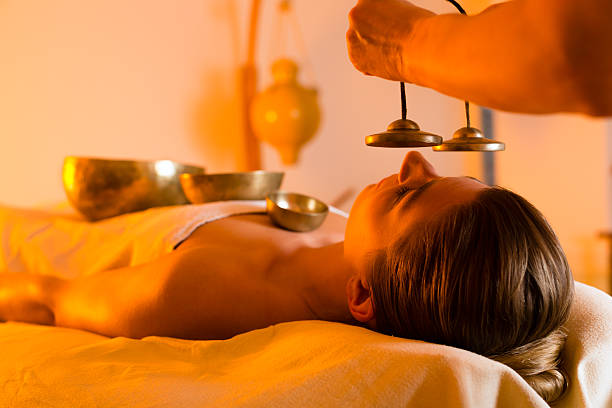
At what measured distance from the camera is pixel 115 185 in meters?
1.90

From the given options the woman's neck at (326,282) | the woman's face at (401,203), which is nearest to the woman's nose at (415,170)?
the woman's face at (401,203)

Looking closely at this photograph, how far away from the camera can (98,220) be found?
6.41 feet

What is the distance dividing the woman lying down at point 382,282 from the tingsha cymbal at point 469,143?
6 centimetres

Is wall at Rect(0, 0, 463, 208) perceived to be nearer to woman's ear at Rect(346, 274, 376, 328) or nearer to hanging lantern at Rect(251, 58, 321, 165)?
hanging lantern at Rect(251, 58, 321, 165)

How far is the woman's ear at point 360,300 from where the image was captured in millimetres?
1120

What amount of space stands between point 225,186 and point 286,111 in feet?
3.64

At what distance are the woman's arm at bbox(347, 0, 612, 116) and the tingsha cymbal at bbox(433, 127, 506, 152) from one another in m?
0.30

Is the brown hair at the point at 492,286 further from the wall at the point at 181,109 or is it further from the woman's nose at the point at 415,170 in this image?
the wall at the point at 181,109

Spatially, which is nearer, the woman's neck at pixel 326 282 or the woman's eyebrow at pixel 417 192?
the woman's eyebrow at pixel 417 192

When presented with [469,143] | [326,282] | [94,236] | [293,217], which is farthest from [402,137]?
[94,236]

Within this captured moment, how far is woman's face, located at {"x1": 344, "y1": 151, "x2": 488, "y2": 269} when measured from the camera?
1079 mm

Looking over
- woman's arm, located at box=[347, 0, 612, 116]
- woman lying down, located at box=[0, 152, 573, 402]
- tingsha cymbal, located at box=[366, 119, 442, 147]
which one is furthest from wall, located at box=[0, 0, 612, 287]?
woman's arm, located at box=[347, 0, 612, 116]

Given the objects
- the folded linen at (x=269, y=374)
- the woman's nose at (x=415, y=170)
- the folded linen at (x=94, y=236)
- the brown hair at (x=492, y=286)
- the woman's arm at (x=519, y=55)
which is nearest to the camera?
the woman's arm at (x=519, y=55)

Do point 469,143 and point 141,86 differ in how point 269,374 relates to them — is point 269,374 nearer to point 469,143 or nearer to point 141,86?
point 469,143
